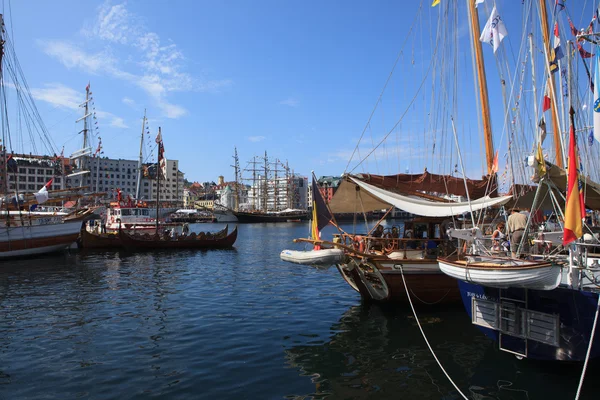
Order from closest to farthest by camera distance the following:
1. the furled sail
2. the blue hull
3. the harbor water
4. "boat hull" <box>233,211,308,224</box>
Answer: the blue hull < the harbor water < the furled sail < "boat hull" <box>233,211,308,224</box>

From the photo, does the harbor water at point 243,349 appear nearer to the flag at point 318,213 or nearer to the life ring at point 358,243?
the life ring at point 358,243

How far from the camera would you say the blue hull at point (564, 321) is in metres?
→ 8.70

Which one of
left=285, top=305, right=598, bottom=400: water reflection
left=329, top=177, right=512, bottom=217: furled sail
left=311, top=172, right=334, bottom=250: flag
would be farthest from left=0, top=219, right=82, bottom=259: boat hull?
left=285, top=305, right=598, bottom=400: water reflection

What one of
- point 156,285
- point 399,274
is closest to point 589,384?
point 399,274

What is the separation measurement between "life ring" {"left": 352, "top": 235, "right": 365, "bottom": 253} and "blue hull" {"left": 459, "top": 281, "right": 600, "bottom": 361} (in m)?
6.64

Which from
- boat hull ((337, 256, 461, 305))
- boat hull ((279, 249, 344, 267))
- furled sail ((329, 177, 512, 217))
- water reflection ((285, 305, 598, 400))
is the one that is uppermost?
furled sail ((329, 177, 512, 217))

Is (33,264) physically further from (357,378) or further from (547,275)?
(547,275)

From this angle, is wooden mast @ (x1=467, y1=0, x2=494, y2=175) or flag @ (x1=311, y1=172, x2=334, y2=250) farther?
wooden mast @ (x1=467, y1=0, x2=494, y2=175)

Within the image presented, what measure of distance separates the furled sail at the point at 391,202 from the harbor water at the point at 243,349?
3895 mm

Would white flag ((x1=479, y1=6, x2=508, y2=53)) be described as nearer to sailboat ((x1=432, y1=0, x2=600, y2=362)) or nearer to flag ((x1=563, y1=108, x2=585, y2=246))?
sailboat ((x1=432, y1=0, x2=600, y2=362))

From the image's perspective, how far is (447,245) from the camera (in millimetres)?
16219

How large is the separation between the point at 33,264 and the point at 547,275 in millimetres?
32782

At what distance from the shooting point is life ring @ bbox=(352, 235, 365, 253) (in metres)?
16.4

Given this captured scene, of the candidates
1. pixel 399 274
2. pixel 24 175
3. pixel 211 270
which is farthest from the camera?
pixel 24 175
